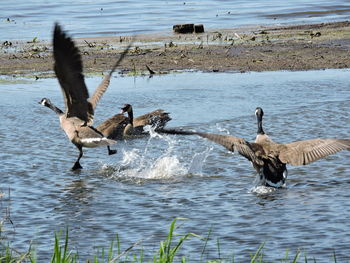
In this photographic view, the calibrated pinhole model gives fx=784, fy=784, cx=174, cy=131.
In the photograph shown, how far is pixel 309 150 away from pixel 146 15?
19633 mm

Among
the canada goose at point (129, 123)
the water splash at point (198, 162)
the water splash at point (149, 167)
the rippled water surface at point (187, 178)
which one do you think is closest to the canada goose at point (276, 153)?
the rippled water surface at point (187, 178)

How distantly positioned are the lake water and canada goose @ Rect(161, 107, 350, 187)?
46.6 feet

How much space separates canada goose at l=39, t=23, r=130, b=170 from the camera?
8.29 meters

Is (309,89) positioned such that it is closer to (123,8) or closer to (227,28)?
(227,28)

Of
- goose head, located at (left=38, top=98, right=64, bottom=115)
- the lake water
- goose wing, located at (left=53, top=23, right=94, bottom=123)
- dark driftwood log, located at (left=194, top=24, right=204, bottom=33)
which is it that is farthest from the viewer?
the lake water

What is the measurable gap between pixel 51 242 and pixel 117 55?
11546 millimetres

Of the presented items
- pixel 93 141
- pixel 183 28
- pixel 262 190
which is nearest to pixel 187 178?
pixel 262 190

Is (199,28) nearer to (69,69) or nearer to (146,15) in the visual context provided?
(146,15)

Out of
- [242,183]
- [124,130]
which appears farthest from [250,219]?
Result: [124,130]

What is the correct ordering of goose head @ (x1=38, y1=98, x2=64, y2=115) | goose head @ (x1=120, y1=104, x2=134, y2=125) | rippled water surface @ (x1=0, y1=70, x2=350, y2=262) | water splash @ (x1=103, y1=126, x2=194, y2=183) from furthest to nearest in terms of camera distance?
1. goose head @ (x1=120, y1=104, x2=134, y2=125)
2. goose head @ (x1=38, y1=98, x2=64, y2=115)
3. water splash @ (x1=103, y1=126, x2=194, y2=183)
4. rippled water surface @ (x1=0, y1=70, x2=350, y2=262)

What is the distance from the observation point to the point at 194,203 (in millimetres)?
7512

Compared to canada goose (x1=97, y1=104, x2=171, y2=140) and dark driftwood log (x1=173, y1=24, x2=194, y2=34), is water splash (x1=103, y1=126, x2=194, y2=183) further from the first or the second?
dark driftwood log (x1=173, y1=24, x2=194, y2=34)

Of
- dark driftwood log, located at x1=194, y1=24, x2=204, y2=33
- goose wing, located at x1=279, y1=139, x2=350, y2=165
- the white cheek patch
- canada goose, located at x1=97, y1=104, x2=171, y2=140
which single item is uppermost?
dark driftwood log, located at x1=194, y1=24, x2=204, y2=33

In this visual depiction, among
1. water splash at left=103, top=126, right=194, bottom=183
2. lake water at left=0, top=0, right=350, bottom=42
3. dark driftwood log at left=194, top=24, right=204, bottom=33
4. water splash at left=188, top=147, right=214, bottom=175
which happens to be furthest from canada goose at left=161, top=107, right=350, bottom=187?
lake water at left=0, top=0, right=350, bottom=42
